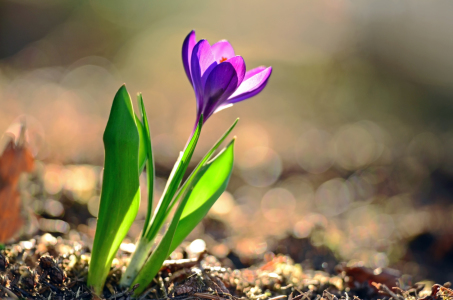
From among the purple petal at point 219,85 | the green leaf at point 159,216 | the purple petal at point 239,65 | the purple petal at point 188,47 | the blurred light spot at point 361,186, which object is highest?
the blurred light spot at point 361,186

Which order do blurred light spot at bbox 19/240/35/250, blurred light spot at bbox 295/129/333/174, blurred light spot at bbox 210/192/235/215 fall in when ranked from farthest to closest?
blurred light spot at bbox 295/129/333/174
blurred light spot at bbox 210/192/235/215
blurred light spot at bbox 19/240/35/250

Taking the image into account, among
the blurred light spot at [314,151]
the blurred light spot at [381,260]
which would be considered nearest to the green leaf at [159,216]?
the blurred light spot at [381,260]

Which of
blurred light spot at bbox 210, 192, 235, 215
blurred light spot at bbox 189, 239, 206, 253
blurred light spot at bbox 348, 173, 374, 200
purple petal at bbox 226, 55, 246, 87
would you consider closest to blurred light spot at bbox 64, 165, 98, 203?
blurred light spot at bbox 210, 192, 235, 215

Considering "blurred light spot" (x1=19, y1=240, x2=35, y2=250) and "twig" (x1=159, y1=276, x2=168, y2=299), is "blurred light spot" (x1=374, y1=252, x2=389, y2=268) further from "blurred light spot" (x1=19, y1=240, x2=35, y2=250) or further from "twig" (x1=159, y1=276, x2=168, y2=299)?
"blurred light spot" (x1=19, y1=240, x2=35, y2=250)

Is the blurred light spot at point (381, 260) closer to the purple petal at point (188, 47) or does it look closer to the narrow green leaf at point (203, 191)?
the narrow green leaf at point (203, 191)

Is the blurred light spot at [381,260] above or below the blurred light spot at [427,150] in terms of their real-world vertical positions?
below

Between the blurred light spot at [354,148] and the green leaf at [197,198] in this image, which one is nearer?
the green leaf at [197,198]

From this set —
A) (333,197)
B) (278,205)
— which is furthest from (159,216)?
(333,197)

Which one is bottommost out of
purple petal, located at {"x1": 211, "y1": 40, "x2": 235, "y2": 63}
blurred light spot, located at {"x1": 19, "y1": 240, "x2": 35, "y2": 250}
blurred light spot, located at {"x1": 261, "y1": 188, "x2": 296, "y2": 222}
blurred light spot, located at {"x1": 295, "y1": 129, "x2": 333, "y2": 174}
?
blurred light spot, located at {"x1": 19, "y1": 240, "x2": 35, "y2": 250}
